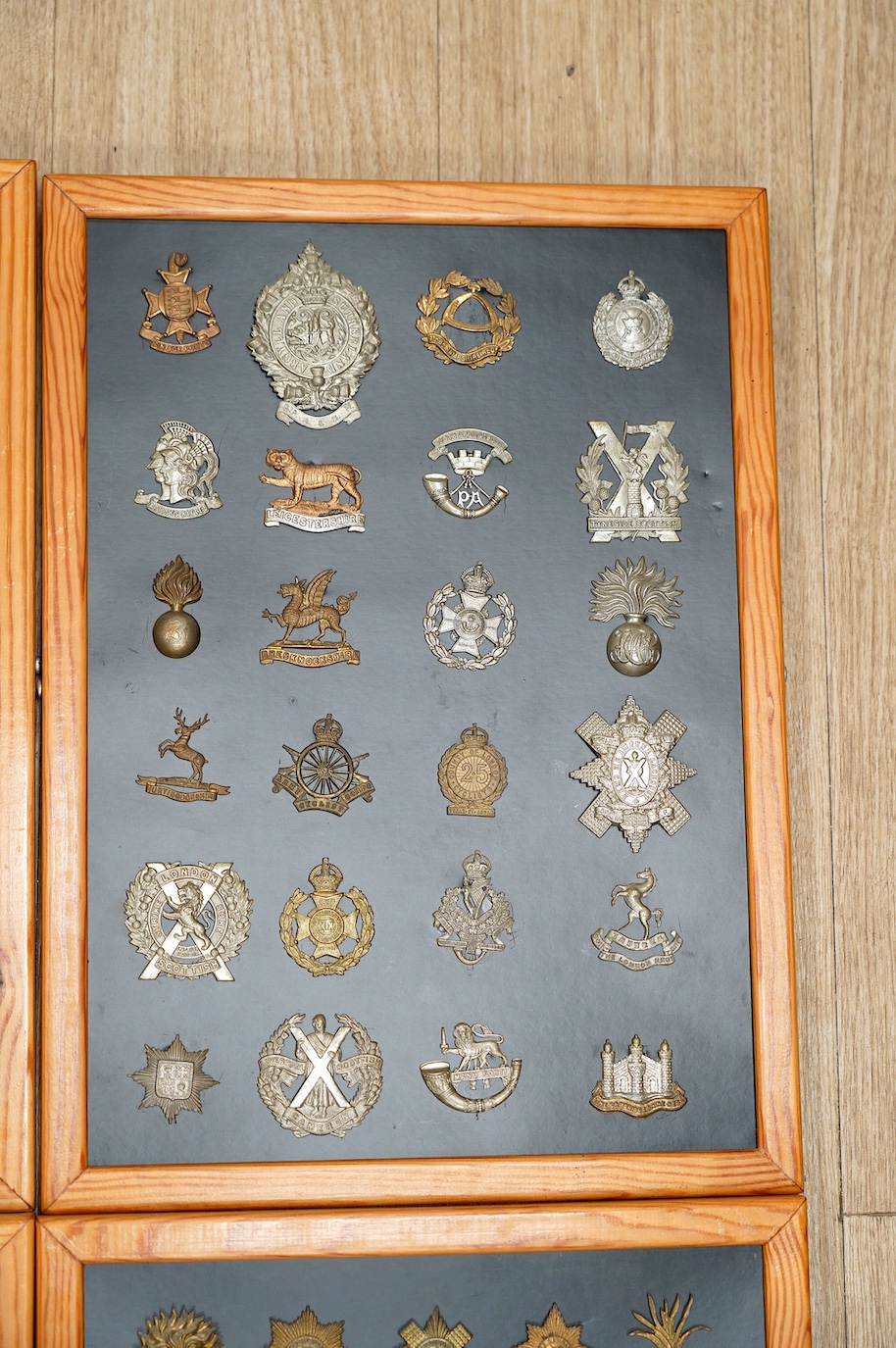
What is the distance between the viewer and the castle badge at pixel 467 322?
1.35 meters

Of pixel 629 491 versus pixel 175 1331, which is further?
pixel 629 491

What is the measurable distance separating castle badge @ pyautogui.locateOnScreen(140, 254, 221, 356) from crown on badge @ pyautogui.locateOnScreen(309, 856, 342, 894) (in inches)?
24.3

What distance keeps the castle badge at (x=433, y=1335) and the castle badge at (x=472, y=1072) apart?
0.23m

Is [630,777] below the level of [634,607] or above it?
below

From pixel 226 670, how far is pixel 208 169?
640mm

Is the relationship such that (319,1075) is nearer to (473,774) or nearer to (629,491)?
(473,774)

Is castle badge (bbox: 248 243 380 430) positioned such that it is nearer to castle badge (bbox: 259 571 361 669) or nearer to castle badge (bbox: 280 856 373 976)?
castle badge (bbox: 259 571 361 669)

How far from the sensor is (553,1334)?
126 centimetres

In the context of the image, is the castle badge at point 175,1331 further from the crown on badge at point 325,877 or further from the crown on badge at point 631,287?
the crown on badge at point 631,287

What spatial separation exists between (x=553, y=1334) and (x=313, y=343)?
1.16 meters

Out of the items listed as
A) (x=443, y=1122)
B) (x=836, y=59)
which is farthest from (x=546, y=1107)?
(x=836, y=59)

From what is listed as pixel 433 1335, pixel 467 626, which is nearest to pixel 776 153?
pixel 467 626

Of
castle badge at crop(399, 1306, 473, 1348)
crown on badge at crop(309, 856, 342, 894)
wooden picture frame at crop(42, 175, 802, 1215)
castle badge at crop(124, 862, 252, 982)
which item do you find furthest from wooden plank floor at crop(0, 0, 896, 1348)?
castle badge at crop(124, 862, 252, 982)

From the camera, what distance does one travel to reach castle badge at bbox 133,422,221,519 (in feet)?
4.30
